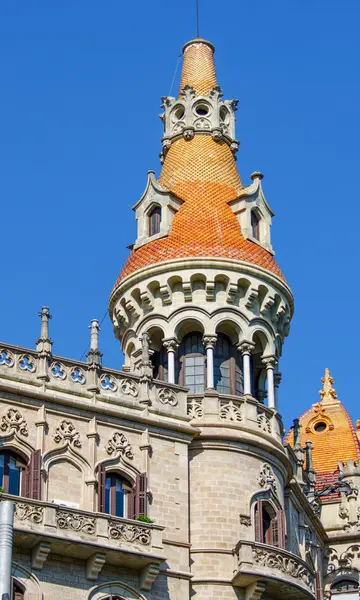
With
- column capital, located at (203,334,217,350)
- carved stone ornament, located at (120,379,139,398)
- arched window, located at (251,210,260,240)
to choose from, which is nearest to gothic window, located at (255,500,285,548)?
carved stone ornament, located at (120,379,139,398)

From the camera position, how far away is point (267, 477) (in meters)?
43.6

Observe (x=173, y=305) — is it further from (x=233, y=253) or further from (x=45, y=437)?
(x=45, y=437)

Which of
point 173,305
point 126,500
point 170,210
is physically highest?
point 170,210

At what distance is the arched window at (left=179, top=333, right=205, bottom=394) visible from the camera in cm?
4572

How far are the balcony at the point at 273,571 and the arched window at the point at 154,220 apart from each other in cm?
1160

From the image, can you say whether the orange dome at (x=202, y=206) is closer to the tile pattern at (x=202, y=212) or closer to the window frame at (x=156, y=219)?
the tile pattern at (x=202, y=212)

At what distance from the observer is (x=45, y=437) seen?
40125mm

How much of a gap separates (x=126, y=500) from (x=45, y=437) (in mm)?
2959

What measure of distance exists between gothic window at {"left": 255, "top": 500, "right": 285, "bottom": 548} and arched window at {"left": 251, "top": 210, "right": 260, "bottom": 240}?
940 cm

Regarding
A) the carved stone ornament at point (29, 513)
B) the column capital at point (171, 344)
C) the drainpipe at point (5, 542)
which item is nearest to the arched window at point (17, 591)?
the carved stone ornament at point (29, 513)

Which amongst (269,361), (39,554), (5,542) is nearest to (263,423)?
(269,361)

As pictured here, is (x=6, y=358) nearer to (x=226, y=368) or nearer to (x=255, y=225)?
(x=226, y=368)

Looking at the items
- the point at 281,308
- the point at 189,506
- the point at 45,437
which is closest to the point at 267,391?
the point at 281,308

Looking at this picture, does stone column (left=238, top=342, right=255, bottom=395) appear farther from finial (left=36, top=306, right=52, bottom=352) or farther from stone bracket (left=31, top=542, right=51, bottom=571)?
stone bracket (left=31, top=542, right=51, bottom=571)
